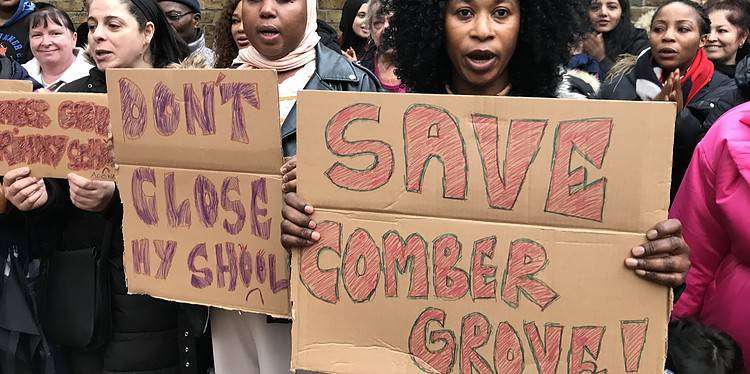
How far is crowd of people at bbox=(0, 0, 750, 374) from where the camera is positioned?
7.36 feet

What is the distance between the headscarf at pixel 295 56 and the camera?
2814 mm

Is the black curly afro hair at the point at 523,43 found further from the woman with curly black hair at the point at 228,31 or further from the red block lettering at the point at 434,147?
the woman with curly black hair at the point at 228,31

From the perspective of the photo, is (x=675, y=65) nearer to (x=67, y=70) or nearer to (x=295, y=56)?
(x=295, y=56)

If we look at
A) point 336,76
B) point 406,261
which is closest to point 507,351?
point 406,261

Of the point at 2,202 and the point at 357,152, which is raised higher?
the point at 357,152

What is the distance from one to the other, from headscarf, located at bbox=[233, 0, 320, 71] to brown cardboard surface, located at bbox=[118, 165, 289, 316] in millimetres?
560

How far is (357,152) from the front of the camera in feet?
6.74

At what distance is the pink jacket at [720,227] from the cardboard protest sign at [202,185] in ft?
3.67

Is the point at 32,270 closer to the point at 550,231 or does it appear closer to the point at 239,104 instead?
the point at 239,104

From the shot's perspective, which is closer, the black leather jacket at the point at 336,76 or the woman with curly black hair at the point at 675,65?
the black leather jacket at the point at 336,76

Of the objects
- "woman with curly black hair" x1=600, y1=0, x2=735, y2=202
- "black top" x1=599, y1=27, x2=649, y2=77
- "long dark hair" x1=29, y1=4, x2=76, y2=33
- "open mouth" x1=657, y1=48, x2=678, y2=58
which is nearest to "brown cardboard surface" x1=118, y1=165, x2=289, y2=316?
"woman with curly black hair" x1=600, y1=0, x2=735, y2=202

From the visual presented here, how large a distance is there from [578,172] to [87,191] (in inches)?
64.6

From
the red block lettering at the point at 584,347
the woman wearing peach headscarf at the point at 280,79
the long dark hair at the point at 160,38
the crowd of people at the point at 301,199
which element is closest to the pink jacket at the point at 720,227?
the crowd of people at the point at 301,199

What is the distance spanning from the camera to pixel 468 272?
1.99 m
